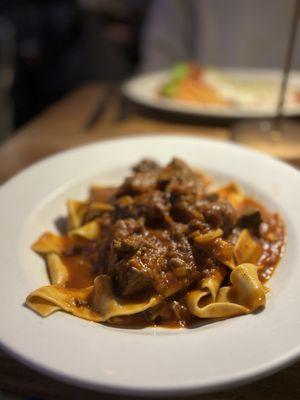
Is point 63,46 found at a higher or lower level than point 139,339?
lower

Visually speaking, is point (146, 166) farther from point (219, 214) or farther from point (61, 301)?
point (61, 301)

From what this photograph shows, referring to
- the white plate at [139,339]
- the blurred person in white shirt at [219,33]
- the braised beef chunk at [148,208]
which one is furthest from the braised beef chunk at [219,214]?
the blurred person in white shirt at [219,33]

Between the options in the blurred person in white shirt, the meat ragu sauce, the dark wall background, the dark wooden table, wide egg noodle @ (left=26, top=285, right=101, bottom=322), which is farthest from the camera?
the dark wall background

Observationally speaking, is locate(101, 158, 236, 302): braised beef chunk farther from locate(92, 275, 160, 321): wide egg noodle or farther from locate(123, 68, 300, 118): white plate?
locate(123, 68, 300, 118): white plate

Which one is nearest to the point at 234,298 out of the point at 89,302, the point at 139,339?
the point at 139,339

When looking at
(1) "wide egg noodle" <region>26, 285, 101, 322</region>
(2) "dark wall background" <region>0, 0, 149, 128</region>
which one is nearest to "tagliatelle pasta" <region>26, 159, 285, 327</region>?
(1) "wide egg noodle" <region>26, 285, 101, 322</region>

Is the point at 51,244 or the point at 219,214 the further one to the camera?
the point at 51,244
